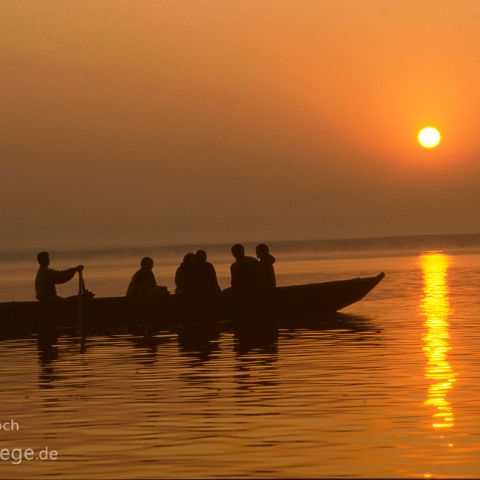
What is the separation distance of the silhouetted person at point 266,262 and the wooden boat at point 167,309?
27 centimetres

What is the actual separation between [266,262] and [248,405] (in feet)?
48.3

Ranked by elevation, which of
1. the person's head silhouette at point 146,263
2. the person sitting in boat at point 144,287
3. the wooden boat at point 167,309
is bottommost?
the wooden boat at point 167,309

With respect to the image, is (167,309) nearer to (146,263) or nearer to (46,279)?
(146,263)

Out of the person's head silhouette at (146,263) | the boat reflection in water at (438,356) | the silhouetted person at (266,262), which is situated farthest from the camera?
the silhouetted person at (266,262)

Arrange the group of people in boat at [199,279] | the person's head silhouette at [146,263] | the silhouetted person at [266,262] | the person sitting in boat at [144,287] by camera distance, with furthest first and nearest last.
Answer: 1. the silhouetted person at [266,262]
2. the person sitting in boat at [144,287]
3. the group of people in boat at [199,279]
4. the person's head silhouette at [146,263]

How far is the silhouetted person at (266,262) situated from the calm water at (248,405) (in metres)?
3.58

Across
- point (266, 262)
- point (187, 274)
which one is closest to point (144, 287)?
point (187, 274)

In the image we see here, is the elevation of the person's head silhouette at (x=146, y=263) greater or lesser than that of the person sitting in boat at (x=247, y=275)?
greater

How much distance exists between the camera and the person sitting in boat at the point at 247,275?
29719 millimetres

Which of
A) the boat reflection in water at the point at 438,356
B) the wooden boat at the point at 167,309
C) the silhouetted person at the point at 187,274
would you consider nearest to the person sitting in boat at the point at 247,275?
the wooden boat at the point at 167,309

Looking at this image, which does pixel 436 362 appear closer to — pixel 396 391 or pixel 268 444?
Answer: pixel 396 391

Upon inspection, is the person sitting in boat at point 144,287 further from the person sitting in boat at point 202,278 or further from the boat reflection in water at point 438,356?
the boat reflection in water at point 438,356

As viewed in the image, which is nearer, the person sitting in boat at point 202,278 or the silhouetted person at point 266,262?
the person sitting in boat at point 202,278

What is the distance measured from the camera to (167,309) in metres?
29.4
